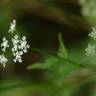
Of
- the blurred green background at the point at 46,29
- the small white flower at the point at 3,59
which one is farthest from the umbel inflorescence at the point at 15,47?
the blurred green background at the point at 46,29

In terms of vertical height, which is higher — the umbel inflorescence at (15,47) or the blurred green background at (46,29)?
the blurred green background at (46,29)

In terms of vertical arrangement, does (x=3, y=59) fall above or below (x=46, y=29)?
below

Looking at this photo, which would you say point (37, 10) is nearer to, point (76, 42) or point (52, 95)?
point (76, 42)

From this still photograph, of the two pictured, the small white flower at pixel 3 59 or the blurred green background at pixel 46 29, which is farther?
the blurred green background at pixel 46 29

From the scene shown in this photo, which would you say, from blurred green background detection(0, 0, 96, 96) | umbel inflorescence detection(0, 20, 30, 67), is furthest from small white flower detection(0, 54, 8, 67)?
blurred green background detection(0, 0, 96, 96)

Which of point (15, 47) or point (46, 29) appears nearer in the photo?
point (15, 47)

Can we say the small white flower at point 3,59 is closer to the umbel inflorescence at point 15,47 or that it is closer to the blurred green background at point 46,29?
the umbel inflorescence at point 15,47

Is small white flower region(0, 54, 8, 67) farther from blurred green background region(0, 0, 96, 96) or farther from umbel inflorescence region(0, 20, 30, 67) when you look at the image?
blurred green background region(0, 0, 96, 96)

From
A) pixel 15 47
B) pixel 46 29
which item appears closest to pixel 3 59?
pixel 15 47

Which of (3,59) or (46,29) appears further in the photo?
(46,29)

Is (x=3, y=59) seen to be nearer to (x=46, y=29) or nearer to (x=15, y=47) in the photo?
(x=15, y=47)

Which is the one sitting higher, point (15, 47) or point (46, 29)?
point (46, 29)
